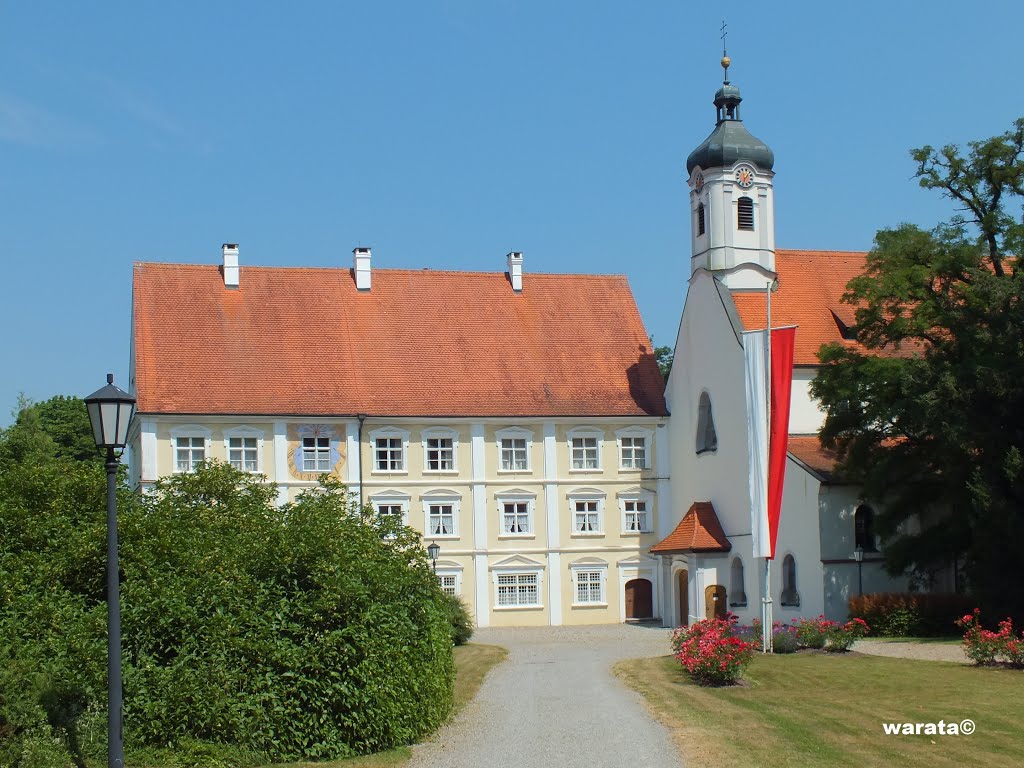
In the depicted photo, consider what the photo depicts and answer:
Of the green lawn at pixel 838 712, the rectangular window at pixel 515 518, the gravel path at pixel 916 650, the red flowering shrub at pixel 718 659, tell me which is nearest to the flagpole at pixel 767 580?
the gravel path at pixel 916 650

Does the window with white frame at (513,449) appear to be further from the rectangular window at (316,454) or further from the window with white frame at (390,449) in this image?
the rectangular window at (316,454)

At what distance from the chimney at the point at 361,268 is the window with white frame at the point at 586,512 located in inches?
429

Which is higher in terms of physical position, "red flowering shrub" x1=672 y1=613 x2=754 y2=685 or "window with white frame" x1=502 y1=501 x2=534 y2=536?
"window with white frame" x1=502 y1=501 x2=534 y2=536

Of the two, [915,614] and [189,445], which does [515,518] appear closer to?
[189,445]

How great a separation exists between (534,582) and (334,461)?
8.13 metres

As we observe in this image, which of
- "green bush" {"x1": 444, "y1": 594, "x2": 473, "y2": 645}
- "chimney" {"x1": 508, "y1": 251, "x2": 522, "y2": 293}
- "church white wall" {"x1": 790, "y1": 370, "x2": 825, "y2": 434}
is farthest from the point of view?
"chimney" {"x1": 508, "y1": 251, "x2": 522, "y2": 293}

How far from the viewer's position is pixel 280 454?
4238 centimetres

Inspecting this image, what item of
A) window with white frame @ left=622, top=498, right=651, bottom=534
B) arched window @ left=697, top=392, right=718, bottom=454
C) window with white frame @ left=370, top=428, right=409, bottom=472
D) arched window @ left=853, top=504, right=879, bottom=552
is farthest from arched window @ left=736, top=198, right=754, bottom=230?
window with white frame @ left=370, top=428, right=409, bottom=472

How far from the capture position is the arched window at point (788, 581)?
37000mm

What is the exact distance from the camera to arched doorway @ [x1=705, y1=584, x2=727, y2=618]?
129 ft

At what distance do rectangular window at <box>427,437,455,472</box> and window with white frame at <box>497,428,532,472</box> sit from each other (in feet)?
5.67

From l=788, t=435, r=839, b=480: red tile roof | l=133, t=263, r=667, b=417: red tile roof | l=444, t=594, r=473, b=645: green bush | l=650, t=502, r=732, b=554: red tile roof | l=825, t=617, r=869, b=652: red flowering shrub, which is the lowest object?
l=444, t=594, r=473, b=645: green bush

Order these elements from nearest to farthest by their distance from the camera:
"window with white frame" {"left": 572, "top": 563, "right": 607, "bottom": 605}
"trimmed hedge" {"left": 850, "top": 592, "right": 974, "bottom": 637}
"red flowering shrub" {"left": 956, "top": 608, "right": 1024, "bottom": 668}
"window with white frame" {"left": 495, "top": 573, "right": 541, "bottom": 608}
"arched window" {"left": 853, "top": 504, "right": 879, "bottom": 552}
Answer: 1. "red flowering shrub" {"left": 956, "top": 608, "right": 1024, "bottom": 668}
2. "trimmed hedge" {"left": 850, "top": 592, "right": 974, "bottom": 637}
3. "arched window" {"left": 853, "top": 504, "right": 879, "bottom": 552}
4. "window with white frame" {"left": 495, "top": 573, "right": 541, "bottom": 608}
5. "window with white frame" {"left": 572, "top": 563, "right": 607, "bottom": 605}

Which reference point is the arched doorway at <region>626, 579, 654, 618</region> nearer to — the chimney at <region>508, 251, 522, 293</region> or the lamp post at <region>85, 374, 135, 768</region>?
the chimney at <region>508, 251, 522, 293</region>
